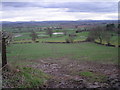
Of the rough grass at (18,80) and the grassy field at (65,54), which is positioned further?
the grassy field at (65,54)

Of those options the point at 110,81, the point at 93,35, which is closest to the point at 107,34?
the point at 93,35

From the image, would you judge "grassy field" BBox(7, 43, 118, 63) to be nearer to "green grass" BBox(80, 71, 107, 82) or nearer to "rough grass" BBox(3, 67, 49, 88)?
"rough grass" BBox(3, 67, 49, 88)

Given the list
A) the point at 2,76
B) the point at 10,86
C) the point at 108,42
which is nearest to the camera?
the point at 10,86

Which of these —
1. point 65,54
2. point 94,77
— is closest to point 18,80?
point 94,77

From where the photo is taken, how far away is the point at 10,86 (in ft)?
20.1

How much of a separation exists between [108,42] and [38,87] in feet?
75.2

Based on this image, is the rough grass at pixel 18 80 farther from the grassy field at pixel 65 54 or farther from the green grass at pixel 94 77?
the grassy field at pixel 65 54

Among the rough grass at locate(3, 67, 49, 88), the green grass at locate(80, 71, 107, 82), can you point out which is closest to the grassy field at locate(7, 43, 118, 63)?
the rough grass at locate(3, 67, 49, 88)

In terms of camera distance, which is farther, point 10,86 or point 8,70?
point 8,70

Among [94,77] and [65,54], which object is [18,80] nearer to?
[94,77]

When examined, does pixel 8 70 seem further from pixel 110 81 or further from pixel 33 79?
pixel 110 81

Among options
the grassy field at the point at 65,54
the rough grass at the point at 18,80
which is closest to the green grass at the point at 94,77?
the rough grass at the point at 18,80

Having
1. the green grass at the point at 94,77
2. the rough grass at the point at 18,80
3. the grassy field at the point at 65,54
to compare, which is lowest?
the green grass at the point at 94,77

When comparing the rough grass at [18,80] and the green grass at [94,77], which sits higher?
the rough grass at [18,80]
